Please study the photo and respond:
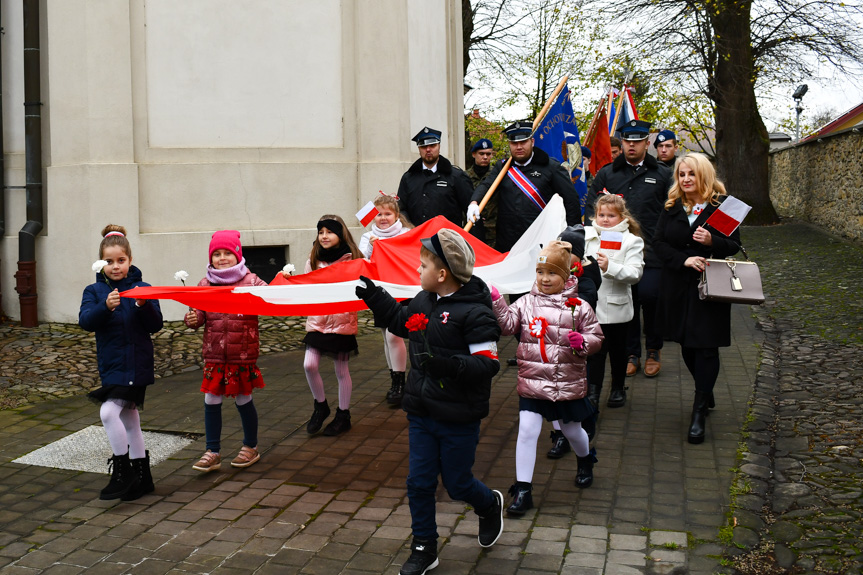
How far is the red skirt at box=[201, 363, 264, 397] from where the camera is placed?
19.4 ft

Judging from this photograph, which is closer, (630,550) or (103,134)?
(630,550)

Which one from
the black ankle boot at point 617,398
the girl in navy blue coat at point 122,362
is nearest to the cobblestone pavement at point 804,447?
the black ankle boot at point 617,398

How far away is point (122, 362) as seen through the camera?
5.43 meters

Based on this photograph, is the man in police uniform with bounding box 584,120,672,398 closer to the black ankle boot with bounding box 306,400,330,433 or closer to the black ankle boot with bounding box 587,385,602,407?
the black ankle boot with bounding box 587,385,602,407

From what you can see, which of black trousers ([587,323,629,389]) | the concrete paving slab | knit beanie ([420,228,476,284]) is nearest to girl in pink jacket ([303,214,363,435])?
the concrete paving slab

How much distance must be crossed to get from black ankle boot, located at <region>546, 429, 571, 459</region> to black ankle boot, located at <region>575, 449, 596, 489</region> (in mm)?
496

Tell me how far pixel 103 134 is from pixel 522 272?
653cm

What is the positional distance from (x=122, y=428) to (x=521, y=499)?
2445mm

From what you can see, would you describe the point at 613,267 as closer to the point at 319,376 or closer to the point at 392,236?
the point at 392,236

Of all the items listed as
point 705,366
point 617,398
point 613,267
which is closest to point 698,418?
point 705,366

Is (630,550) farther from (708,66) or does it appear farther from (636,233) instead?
(708,66)

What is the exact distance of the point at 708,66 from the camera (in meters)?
25.1

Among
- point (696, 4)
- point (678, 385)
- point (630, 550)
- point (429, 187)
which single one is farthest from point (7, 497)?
point (696, 4)

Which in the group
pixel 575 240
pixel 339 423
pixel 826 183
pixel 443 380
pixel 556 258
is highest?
pixel 826 183
